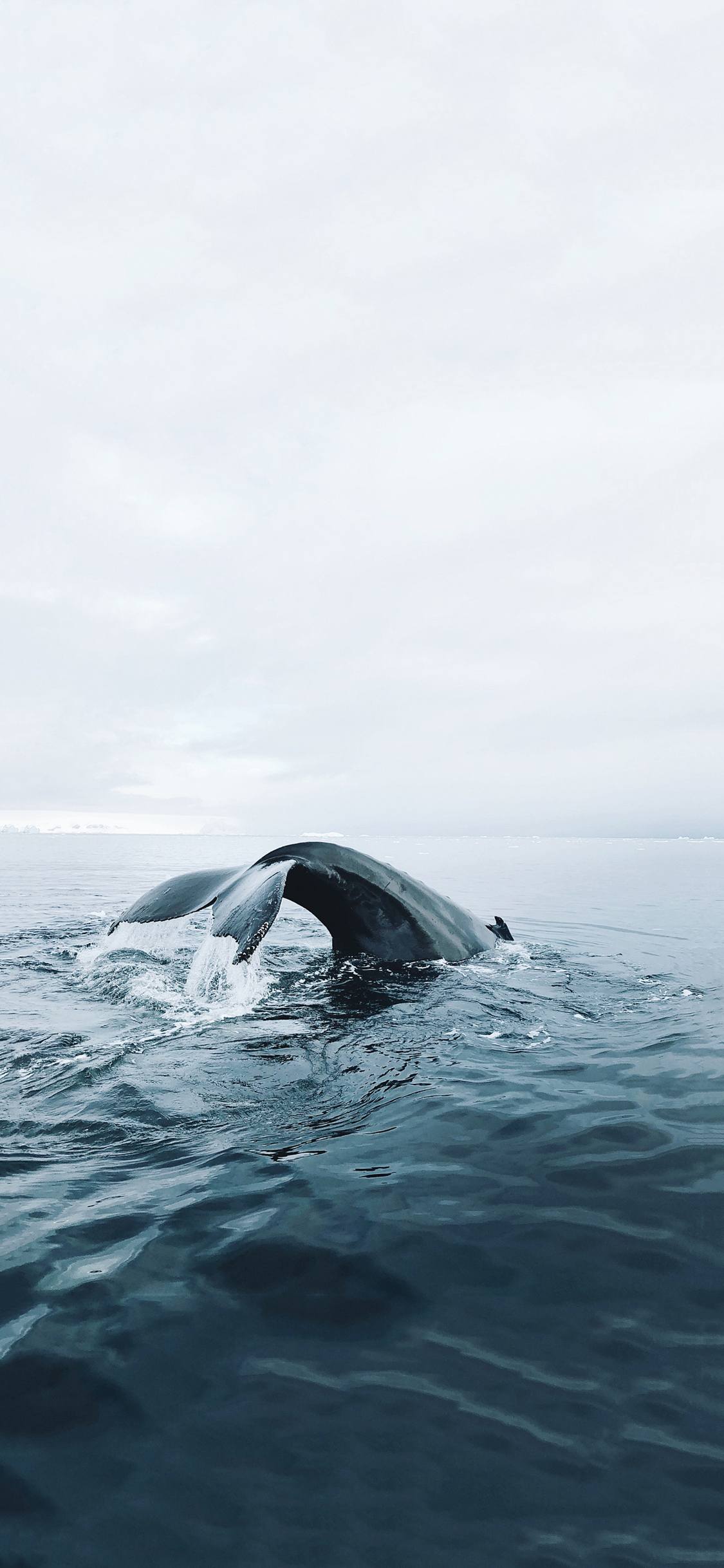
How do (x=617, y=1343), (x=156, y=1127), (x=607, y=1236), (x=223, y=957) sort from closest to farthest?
(x=617, y=1343), (x=607, y=1236), (x=156, y=1127), (x=223, y=957)

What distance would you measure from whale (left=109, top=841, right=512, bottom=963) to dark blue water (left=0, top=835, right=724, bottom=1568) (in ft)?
1.82

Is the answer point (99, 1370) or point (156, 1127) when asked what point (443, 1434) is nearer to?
point (99, 1370)

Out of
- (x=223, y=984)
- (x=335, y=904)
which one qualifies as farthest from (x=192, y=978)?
(x=335, y=904)

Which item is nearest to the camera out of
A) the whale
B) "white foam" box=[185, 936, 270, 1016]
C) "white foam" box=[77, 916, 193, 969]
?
the whale

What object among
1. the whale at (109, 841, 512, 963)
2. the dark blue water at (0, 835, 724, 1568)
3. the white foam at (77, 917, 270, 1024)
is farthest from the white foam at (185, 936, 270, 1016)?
the dark blue water at (0, 835, 724, 1568)

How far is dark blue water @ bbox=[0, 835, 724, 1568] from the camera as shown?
2.06m

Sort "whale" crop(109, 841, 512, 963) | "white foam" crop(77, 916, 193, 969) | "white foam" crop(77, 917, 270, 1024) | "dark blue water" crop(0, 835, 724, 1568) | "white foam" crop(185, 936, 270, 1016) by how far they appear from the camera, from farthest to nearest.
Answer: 1. "white foam" crop(77, 916, 193, 969)
2. "white foam" crop(185, 936, 270, 1016)
3. "white foam" crop(77, 917, 270, 1024)
4. "whale" crop(109, 841, 512, 963)
5. "dark blue water" crop(0, 835, 724, 1568)

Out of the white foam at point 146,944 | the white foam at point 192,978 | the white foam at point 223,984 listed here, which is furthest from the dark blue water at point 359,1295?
the white foam at point 146,944

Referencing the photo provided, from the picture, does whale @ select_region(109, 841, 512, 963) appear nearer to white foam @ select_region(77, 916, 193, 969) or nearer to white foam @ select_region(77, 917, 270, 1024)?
white foam @ select_region(77, 917, 270, 1024)

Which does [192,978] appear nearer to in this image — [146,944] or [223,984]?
[223,984]

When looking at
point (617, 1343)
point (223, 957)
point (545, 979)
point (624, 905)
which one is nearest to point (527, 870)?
point (624, 905)

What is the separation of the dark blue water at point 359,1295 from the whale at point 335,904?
56cm

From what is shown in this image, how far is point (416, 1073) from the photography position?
214 inches

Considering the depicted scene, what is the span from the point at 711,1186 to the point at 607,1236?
2.66 feet
